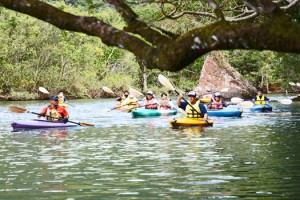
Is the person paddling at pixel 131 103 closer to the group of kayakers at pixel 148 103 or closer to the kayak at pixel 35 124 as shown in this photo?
the group of kayakers at pixel 148 103

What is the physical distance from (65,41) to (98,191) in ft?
137

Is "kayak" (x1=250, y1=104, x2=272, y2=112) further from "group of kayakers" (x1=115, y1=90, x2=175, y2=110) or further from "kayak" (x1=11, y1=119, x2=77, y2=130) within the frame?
"kayak" (x1=11, y1=119, x2=77, y2=130)

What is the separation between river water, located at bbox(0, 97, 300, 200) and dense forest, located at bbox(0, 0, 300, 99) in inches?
967

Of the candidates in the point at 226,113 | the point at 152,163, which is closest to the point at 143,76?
the point at 226,113

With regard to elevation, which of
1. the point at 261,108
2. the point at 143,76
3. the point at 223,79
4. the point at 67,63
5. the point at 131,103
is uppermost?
the point at 67,63

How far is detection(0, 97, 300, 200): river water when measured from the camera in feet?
26.9

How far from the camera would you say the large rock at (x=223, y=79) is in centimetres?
4084

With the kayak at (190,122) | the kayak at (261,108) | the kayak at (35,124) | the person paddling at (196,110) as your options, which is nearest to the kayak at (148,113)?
the kayak at (261,108)

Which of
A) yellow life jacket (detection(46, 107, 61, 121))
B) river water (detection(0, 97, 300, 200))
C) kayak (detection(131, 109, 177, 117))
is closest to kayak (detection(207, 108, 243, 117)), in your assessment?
kayak (detection(131, 109, 177, 117))

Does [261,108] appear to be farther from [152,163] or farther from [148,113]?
[152,163]

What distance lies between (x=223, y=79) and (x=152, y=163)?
104 ft

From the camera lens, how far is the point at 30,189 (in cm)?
845

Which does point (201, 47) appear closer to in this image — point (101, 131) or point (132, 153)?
point (132, 153)

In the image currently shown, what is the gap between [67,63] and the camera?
50250mm
